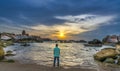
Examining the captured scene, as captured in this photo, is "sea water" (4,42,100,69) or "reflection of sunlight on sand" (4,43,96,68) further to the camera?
"reflection of sunlight on sand" (4,43,96,68)

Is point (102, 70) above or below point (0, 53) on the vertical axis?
below

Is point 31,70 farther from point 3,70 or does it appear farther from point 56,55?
point 56,55

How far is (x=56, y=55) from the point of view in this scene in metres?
24.9

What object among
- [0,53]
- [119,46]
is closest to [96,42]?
[119,46]

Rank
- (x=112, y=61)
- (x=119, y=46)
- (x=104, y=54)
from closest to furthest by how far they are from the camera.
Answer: (x=112, y=61), (x=104, y=54), (x=119, y=46)

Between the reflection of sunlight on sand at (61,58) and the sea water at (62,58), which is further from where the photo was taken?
the reflection of sunlight on sand at (61,58)

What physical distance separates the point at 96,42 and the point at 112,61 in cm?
12522

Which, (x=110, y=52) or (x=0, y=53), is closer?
(x=0, y=53)

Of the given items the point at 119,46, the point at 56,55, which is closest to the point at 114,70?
the point at 56,55

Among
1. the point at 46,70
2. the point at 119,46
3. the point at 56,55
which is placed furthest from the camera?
the point at 119,46

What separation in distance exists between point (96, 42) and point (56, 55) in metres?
135

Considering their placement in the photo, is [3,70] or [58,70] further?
[58,70]

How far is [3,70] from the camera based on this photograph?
66.1ft

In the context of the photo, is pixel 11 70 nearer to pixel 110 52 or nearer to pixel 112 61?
pixel 112 61
